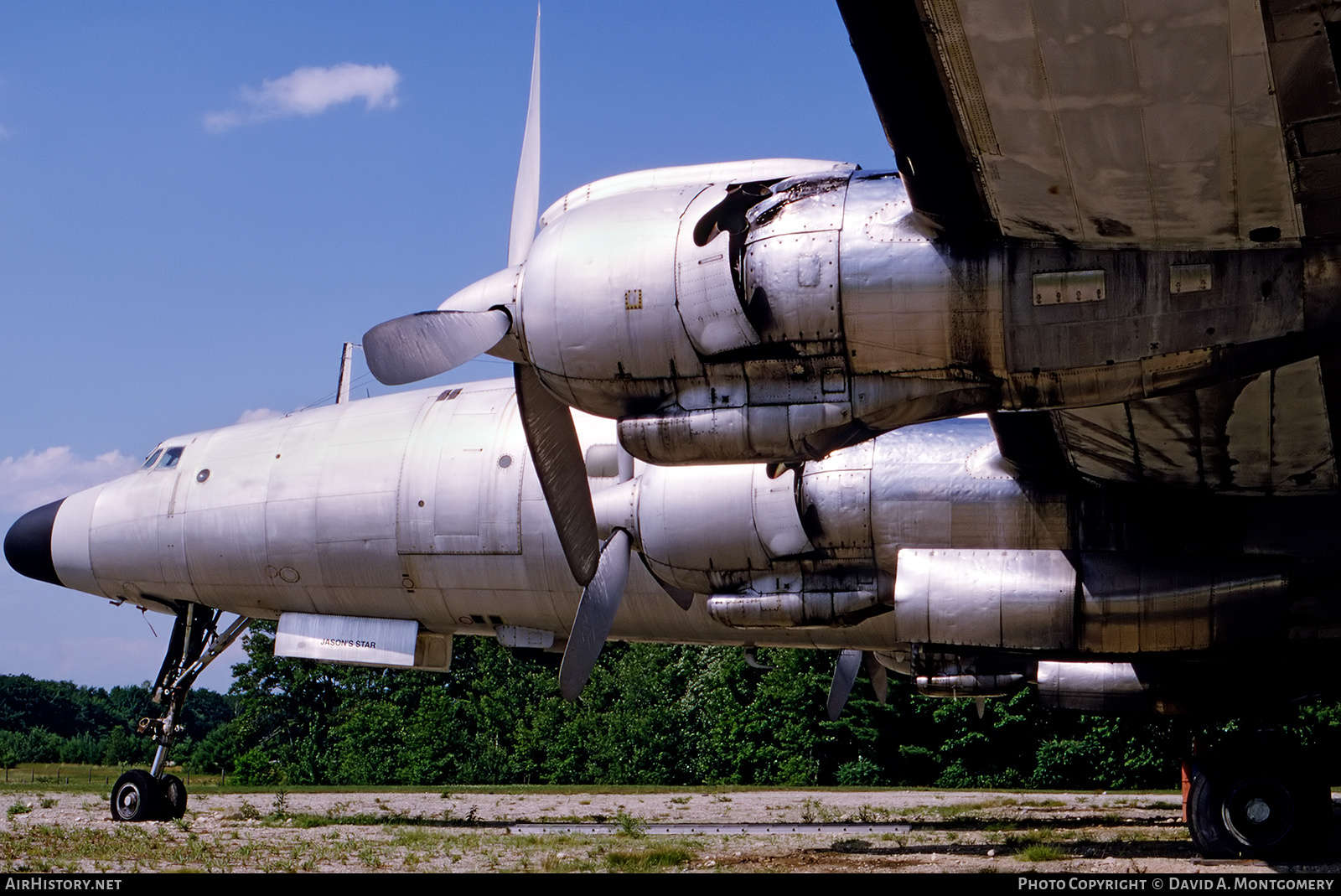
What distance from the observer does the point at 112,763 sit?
49812mm

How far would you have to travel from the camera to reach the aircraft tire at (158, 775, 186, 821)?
52.9 feet

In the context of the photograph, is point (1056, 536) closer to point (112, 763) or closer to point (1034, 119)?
point (1034, 119)

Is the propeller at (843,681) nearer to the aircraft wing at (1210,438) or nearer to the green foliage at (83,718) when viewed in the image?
the aircraft wing at (1210,438)

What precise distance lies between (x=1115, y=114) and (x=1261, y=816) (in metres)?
7.85

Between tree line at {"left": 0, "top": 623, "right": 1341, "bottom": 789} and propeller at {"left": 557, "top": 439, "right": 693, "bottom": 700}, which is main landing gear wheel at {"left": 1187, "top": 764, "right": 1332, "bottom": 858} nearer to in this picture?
tree line at {"left": 0, "top": 623, "right": 1341, "bottom": 789}

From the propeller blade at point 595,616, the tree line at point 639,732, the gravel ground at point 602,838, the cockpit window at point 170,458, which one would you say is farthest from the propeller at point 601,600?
the cockpit window at point 170,458

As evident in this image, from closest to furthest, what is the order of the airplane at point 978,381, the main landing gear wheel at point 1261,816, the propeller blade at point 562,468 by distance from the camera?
the airplane at point 978,381 < the propeller blade at point 562,468 < the main landing gear wheel at point 1261,816

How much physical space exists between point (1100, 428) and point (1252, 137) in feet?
11.9

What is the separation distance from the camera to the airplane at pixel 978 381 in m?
5.72

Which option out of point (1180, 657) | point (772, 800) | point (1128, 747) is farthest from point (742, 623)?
point (1128, 747)

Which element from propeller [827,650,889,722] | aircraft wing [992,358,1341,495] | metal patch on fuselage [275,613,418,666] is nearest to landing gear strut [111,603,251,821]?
metal patch on fuselage [275,613,418,666]

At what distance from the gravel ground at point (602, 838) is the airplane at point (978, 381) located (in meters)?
1.71

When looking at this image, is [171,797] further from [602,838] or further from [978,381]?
[978,381]

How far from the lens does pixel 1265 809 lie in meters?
10.9
